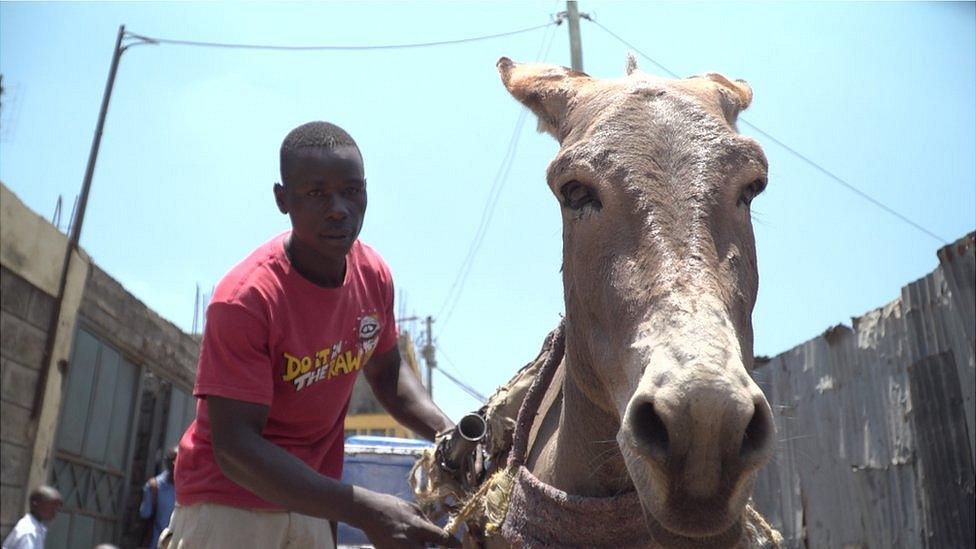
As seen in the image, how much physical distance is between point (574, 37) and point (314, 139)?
11.6m

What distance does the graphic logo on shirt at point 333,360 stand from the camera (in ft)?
11.2

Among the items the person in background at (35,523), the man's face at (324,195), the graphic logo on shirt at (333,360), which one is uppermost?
the man's face at (324,195)

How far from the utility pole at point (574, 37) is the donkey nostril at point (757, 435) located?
42.4 ft

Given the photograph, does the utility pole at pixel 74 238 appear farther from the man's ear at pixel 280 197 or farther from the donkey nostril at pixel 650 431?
the donkey nostril at pixel 650 431

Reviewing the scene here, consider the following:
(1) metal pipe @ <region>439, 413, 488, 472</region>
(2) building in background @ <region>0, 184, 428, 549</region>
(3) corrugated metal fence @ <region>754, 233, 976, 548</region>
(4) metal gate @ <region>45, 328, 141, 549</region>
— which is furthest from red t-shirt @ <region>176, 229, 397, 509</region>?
(4) metal gate @ <region>45, 328, 141, 549</region>

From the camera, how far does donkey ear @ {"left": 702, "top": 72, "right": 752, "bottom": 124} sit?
9.62 feet

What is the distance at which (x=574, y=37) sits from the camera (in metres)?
14.4

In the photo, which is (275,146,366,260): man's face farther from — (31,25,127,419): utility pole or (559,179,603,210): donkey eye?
(31,25,127,419): utility pole

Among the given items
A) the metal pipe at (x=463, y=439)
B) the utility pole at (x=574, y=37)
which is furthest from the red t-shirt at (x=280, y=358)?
the utility pole at (x=574, y=37)

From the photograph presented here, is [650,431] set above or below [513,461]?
below

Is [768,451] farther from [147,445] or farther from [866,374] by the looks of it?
[147,445]

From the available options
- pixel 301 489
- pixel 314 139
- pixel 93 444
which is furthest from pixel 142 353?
pixel 301 489

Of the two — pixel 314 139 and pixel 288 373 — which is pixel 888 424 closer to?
pixel 288 373

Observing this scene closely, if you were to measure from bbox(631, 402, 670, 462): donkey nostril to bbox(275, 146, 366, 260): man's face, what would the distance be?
5.76 feet
